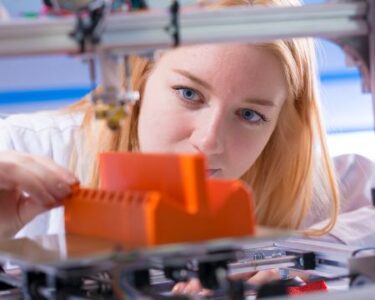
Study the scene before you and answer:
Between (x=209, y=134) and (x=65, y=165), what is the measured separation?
0.60 meters

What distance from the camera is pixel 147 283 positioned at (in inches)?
37.9

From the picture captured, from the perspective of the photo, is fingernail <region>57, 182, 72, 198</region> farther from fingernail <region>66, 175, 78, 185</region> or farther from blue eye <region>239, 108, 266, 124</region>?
blue eye <region>239, 108, 266, 124</region>

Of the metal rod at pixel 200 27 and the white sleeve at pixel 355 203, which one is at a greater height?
the metal rod at pixel 200 27

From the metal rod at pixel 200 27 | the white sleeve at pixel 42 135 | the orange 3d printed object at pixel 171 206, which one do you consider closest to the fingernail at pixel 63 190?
the orange 3d printed object at pixel 171 206

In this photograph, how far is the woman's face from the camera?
1.42m

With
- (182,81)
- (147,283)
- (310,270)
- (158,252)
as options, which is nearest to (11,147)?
(182,81)

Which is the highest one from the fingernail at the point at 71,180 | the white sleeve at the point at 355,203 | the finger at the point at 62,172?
the finger at the point at 62,172

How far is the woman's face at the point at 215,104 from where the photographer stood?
1417 mm

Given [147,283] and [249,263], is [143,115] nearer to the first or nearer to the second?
[249,263]

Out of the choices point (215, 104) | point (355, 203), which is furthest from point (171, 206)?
point (355, 203)

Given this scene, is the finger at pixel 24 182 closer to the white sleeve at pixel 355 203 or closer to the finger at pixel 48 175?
the finger at pixel 48 175

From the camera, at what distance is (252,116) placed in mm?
1506

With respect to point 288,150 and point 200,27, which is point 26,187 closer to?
point 200,27

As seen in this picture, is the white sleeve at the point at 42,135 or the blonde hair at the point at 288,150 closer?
the blonde hair at the point at 288,150
